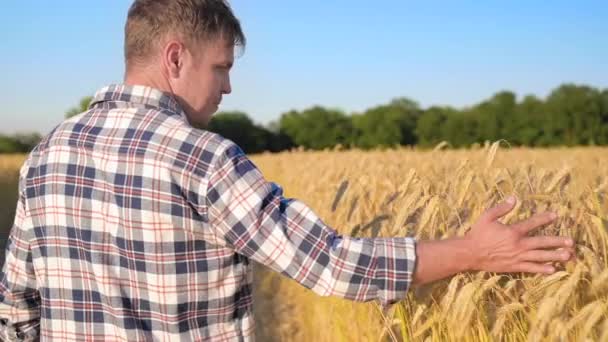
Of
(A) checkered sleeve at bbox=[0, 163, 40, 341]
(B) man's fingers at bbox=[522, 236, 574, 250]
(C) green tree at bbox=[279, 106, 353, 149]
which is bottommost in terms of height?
(C) green tree at bbox=[279, 106, 353, 149]

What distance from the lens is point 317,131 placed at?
162 feet

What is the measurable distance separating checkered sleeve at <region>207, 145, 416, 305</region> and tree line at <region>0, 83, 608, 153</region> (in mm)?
28490

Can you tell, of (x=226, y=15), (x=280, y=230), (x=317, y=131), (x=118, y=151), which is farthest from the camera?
(x=317, y=131)

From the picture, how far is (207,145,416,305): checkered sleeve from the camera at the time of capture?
1.31m

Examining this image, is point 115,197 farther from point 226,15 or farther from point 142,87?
point 226,15

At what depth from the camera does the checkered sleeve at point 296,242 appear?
131 cm

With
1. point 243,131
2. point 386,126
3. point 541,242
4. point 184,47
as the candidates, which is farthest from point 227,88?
point 386,126

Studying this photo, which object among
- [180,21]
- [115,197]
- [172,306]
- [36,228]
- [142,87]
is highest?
[180,21]

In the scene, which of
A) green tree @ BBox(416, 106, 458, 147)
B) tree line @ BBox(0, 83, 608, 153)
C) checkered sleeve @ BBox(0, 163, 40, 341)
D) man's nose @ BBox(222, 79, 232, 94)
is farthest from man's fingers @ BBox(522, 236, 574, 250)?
green tree @ BBox(416, 106, 458, 147)

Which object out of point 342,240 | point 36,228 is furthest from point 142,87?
point 342,240

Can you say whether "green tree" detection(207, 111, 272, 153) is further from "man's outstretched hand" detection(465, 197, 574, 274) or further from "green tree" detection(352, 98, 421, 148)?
"man's outstretched hand" detection(465, 197, 574, 274)

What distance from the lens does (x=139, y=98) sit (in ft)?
4.97

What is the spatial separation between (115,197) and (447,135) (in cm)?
4269

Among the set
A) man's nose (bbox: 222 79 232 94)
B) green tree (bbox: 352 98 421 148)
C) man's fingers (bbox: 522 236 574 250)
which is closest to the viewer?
man's fingers (bbox: 522 236 574 250)
